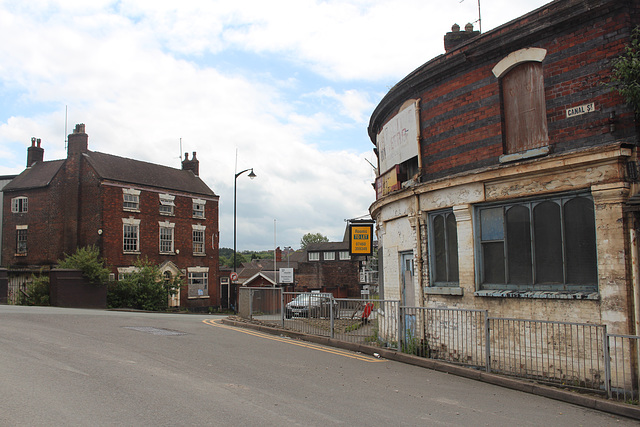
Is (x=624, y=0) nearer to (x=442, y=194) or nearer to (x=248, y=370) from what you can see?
(x=442, y=194)

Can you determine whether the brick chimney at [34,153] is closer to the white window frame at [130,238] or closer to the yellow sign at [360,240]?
the white window frame at [130,238]

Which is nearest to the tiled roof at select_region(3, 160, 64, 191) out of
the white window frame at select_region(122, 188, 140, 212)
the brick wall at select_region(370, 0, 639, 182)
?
the white window frame at select_region(122, 188, 140, 212)

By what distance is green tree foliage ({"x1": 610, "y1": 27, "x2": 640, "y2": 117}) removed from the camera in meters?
8.29

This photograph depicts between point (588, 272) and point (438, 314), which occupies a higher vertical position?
point (588, 272)

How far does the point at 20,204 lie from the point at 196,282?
1374 centimetres

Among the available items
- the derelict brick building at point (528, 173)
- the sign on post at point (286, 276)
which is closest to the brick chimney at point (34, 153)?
the sign on post at point (286, 276)

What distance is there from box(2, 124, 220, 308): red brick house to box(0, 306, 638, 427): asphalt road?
23664 mm

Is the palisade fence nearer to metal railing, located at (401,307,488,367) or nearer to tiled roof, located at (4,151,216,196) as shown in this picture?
metal railing, located at (401,307,488,367)

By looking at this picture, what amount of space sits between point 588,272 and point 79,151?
34.1m

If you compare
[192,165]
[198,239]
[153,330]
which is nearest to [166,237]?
[198,239]

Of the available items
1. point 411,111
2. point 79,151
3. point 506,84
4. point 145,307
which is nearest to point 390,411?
point 506,84

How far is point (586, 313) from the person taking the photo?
29.3ft

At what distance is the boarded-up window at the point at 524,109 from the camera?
10219 mm

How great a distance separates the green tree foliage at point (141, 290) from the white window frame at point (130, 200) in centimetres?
403
